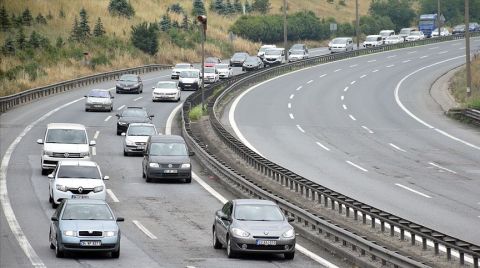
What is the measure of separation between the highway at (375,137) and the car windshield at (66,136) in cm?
879

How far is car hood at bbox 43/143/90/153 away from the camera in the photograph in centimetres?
4131

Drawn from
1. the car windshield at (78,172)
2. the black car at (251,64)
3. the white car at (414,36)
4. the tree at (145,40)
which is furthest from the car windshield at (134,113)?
the white car at (414,36)

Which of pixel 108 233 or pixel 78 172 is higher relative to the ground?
pixel 78 172

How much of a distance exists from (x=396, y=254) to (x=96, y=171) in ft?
46.0

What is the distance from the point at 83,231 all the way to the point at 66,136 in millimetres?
18134

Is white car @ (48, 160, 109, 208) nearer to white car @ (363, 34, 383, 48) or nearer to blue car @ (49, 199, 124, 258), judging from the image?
blue car @ (49, 199, 124, 258)

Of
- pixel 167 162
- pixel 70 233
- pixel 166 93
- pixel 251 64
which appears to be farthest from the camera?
pixel 251 64

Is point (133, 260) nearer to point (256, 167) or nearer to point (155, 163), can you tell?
point (155, 163)

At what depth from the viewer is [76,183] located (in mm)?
33531

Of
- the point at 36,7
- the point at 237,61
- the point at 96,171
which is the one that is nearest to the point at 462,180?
the point at 96,171

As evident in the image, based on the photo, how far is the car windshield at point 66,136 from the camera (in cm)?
4234

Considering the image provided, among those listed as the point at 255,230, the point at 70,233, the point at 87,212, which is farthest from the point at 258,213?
the point at 70,233

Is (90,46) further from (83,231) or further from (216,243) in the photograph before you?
(83,231)

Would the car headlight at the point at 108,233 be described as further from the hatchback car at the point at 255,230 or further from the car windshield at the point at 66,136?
the car windshield at the point at 66,136
